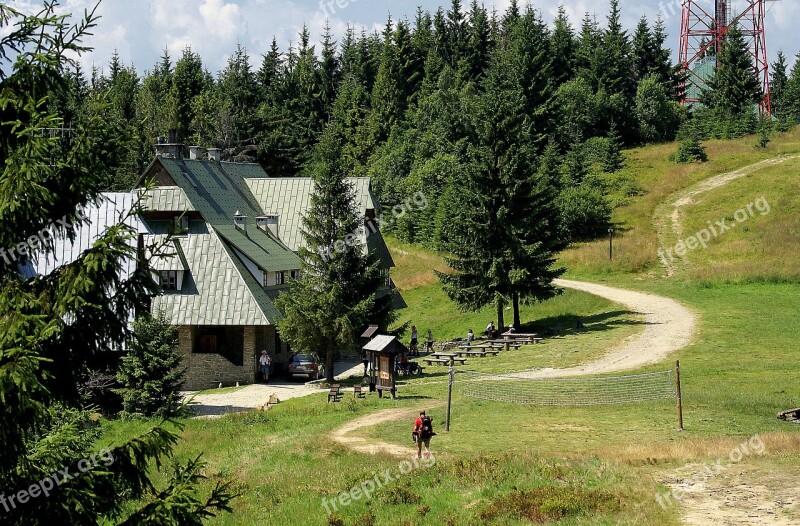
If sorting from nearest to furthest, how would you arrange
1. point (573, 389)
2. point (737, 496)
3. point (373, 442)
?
point (737, 496) < point (373, 442) < point (573, 389)

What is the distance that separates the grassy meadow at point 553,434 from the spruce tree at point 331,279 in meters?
3.56

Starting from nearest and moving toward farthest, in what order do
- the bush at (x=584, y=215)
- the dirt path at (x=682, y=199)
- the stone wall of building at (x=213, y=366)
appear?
1. the stone wall of building at (x=213, y=366)
2. the dirt path at (x=682, y=199)
3. the bush at (x=584, y=215)

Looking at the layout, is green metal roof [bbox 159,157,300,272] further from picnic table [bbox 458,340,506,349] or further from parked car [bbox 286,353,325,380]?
picnic table [bbox 458,340,506,349]

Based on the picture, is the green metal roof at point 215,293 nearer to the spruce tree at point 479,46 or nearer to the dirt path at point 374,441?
the dirt path at point 374,441

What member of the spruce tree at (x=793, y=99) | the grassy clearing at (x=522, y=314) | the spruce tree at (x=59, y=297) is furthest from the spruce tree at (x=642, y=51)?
the spruce tree at (x=59, y=297)

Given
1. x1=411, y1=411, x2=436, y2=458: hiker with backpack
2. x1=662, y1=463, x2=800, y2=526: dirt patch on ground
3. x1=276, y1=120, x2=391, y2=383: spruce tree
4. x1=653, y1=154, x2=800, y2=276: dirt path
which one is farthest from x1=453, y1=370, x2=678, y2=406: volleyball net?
x1=653, y1=154, x2=800, y2=276: dirt path

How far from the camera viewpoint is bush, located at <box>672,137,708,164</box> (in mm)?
83938

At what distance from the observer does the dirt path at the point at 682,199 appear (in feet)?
228

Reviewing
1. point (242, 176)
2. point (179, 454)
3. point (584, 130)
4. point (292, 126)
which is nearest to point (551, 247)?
point (242, 176)

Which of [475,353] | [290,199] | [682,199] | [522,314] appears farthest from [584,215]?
[475,353]

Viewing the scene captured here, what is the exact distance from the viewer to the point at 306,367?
1754 inches

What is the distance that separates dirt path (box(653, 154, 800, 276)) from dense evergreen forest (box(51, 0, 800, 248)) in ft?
14.3

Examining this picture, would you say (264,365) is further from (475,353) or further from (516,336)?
(516,336)

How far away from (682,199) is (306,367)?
1746 inches
